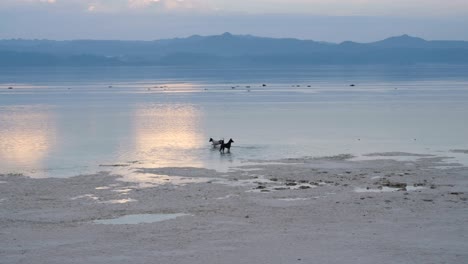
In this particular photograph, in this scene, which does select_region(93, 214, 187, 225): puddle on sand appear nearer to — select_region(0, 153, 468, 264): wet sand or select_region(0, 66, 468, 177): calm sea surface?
select_region(0, 153, 468, 264): wet sand

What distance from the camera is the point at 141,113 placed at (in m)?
52.6

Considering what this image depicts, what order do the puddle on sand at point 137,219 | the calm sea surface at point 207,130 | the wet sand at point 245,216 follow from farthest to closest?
the calm sea surface at point 207,130
the puddle on sand at point 137,219
the wet sand at point 245,216

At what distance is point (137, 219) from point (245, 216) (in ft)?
8.82

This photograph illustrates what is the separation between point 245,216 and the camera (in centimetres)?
1797

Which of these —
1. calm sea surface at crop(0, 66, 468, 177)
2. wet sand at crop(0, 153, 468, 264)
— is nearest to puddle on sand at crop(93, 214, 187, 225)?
wet sand at crop(0, 153, 468, 264)

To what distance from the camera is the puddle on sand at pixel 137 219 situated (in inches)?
687

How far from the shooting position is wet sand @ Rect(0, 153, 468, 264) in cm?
1479

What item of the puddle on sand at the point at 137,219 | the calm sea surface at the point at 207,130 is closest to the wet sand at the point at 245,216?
the puddle on sand at the point at 137,219

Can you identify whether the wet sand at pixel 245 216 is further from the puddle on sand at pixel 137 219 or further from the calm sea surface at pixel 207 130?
the calm sea surface at pixel 207 130

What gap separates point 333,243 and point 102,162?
45.1 ft

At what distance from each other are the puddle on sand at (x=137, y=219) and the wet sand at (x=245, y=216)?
0.11 metres

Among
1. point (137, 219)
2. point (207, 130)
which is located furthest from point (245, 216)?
point (207, 130)

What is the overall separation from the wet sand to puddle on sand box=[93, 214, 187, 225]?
0.11 meters

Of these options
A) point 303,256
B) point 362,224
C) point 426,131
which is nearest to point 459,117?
point 426,131
